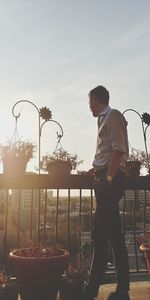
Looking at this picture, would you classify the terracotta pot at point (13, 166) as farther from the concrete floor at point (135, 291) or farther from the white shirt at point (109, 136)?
the concrete floor at point (135, 291)

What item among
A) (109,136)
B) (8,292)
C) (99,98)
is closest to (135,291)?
(8,292)

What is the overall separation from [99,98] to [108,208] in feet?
2.58

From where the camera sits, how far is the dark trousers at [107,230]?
2.57 metres

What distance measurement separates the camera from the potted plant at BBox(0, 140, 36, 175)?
3.07 m

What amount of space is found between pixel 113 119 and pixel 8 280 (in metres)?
1.37

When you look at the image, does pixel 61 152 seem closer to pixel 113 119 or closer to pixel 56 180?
Answer: pixel 56 180

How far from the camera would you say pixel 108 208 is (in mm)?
2564

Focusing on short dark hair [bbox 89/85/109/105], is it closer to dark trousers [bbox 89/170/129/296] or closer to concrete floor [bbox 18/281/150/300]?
dark trousers [bbox 89/170/129/296]

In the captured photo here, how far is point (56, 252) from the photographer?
9.23ft

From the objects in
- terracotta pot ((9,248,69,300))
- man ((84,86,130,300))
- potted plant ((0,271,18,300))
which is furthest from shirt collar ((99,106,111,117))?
potted plant ((0,271,18,300))

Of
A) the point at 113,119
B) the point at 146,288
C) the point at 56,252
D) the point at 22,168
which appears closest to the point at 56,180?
the point at 22,168

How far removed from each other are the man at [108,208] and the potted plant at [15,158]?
2.48 ft

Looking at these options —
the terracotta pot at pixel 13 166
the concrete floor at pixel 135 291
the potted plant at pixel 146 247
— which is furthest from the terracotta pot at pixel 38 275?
the potted plant at pixel 146 247

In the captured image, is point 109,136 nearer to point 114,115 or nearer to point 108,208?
point 114,115
